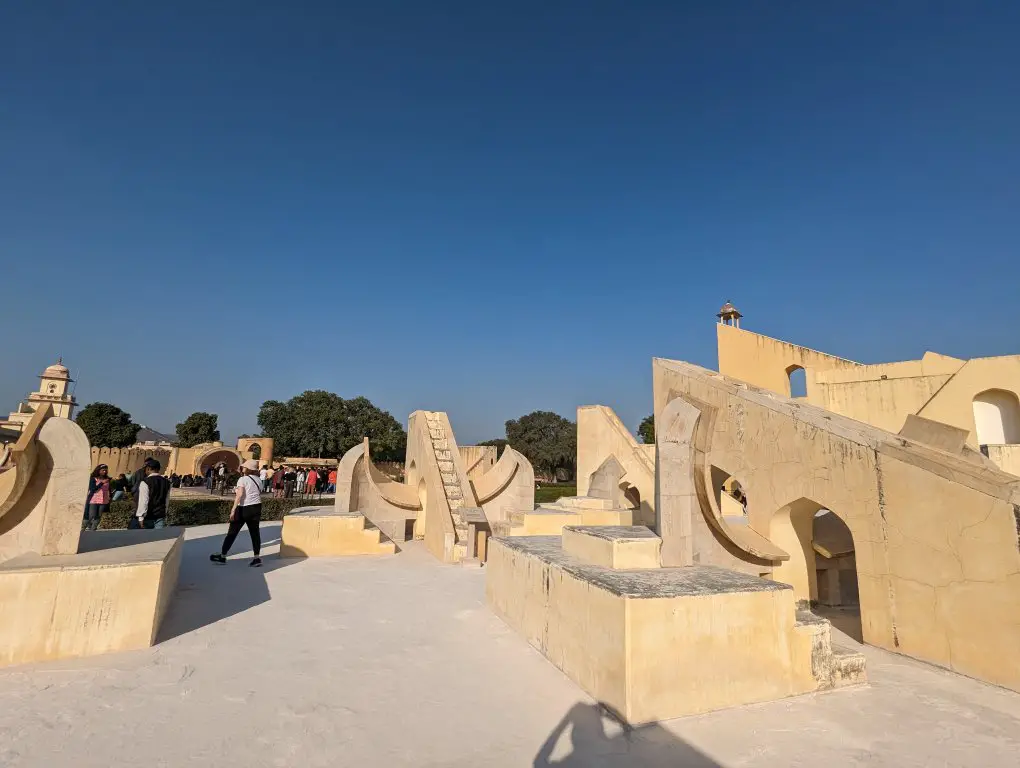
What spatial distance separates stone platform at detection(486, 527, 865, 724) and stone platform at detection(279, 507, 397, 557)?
614cm

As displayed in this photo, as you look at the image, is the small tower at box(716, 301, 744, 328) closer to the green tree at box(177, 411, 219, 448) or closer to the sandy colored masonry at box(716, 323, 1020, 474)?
the sandy colored masonry at box(716, 323, 1020, 474)

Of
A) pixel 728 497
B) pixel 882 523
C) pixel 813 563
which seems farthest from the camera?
pixel 728 497

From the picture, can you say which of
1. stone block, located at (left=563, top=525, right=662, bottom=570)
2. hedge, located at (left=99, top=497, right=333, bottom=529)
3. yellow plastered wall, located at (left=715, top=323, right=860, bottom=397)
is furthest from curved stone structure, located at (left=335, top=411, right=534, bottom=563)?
yellow plastered wall, located at (left=715, top=323, right=860, bottom=397)

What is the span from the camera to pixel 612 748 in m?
3.24

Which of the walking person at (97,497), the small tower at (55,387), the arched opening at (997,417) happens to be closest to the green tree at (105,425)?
the small tower at (55,387)

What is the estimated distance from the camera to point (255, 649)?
4801mm

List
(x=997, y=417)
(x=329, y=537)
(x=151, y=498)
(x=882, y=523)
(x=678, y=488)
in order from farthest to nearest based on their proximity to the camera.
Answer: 1. (x=997, y=417)
2. (x=329, y=537)
3. (x=151, y=498)
4. (x=882, y=523)
5. (x=678, y=488)

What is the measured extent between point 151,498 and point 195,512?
24.4ft

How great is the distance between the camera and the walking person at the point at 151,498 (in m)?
8.65

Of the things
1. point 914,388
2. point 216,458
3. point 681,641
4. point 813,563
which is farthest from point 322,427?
point 681,641

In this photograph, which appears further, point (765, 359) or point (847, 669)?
point (765, 359)

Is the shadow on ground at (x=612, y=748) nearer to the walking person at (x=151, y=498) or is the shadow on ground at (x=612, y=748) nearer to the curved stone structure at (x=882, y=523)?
the curved stone structure at (x=882, y=523)

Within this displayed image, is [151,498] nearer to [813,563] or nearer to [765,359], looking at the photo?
[813,563]

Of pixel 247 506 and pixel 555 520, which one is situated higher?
pixel 247 506
